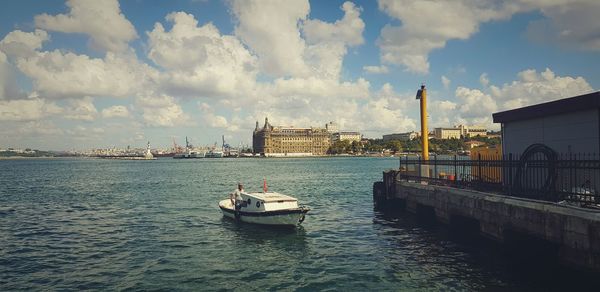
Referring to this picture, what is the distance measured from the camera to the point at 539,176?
21.9 metres

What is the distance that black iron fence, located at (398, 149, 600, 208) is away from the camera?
54.9ft

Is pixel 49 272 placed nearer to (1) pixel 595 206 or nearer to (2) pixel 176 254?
(2) pixel 176 254

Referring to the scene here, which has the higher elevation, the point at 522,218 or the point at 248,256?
the point at 522,218

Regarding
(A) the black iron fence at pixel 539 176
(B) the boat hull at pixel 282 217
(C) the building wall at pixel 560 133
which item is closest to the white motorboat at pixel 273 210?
(B) the boat hull at pixel 282 217

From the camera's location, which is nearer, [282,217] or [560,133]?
[560,133]

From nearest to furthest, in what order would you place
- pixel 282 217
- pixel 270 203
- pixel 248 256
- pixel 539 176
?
pixel 539 176 < pixel 248 256 < pixel 282 217 < pixel 270 203

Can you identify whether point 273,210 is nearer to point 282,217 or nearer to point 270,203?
point 270,203

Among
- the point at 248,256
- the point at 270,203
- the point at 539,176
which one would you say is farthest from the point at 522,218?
the point at 270,203

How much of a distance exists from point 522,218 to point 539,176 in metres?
4.61

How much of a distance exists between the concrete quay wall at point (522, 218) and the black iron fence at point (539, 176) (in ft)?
2.54

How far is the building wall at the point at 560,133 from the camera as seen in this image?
1914cm

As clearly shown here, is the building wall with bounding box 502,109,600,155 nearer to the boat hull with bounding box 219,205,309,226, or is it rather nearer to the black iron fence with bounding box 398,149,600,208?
the black iron fence with bounding box 398,149,600,208

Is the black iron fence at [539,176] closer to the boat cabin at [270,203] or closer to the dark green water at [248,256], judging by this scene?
the dark green water at [248,256]

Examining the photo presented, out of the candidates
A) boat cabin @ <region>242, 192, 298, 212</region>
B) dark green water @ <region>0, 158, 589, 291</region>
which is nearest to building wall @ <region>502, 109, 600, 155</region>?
dark green water @ <region>0, 158, 589, 291</region>
